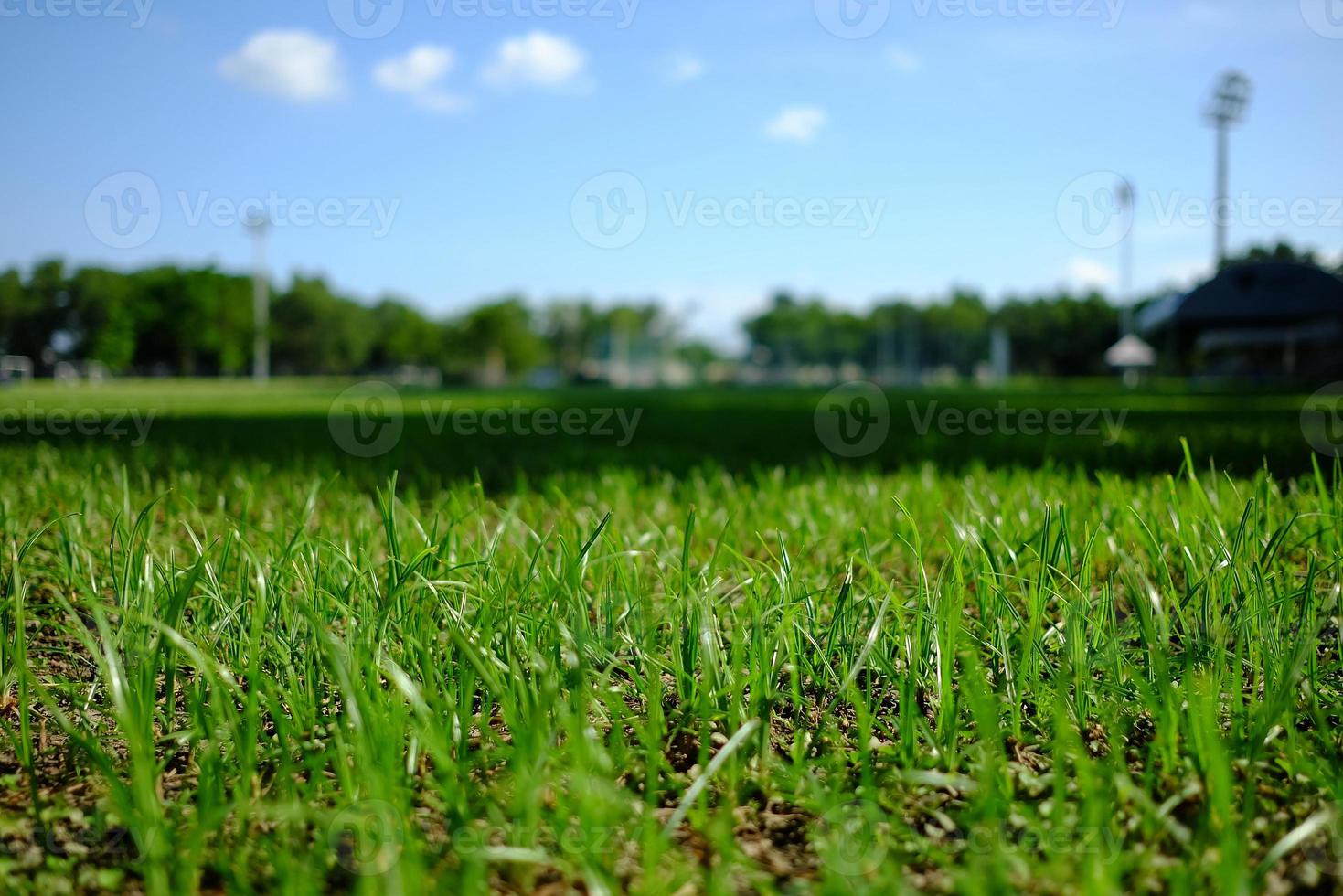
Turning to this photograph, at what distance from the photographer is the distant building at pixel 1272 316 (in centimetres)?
2391

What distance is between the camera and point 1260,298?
26250 mm

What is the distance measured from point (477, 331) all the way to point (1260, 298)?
2611 inches

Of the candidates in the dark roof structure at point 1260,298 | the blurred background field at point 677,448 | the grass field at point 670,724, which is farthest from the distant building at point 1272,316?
the grass field at point 670,724

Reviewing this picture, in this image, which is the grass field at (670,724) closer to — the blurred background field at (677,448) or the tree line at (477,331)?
the blurred background field at (677,448)

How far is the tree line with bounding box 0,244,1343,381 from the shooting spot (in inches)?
1663

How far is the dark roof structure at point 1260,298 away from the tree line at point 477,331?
4333 mm

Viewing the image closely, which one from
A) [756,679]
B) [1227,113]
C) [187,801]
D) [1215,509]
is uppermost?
[1227,113]

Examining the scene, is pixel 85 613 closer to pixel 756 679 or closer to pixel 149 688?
pixel 149 688

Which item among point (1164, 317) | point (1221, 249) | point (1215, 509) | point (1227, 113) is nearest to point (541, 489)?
point (1215, 509)

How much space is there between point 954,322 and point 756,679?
98419 mm

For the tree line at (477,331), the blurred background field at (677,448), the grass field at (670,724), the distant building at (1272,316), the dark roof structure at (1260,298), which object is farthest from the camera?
the tree line at (477,331)

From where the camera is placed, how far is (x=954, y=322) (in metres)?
93.5

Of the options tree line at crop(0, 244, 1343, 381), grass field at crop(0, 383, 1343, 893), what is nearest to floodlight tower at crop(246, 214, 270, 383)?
tree line at crop(0, 244, 1343, 381)

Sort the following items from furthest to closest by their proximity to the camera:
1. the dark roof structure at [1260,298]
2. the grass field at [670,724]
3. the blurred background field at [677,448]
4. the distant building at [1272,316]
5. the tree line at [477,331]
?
the tree line at [477,331], the dark roof structure at [1260,298], the distant building at [1272,316], the blurred background field at [677,448], the grass field at [670,724]
